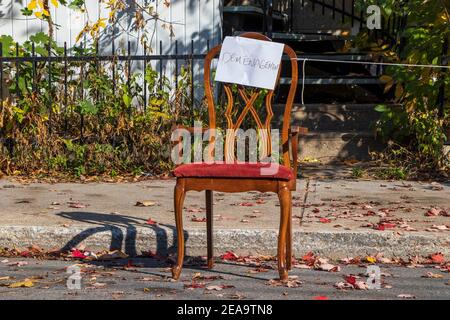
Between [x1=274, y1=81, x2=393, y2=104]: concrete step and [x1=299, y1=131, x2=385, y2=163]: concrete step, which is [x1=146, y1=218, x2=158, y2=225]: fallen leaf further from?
[x1=274, y1=81, x2=393, y2=104]: concrete step

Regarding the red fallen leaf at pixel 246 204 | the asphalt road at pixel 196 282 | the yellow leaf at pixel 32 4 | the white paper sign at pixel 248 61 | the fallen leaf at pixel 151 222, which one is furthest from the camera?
the yellow leaf at pixel 32 4

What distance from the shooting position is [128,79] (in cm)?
964

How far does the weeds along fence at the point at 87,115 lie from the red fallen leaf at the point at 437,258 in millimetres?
3655

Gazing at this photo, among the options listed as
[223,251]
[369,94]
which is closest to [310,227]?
[223,251]

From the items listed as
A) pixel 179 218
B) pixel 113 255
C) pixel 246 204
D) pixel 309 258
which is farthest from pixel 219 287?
pixel 246 204

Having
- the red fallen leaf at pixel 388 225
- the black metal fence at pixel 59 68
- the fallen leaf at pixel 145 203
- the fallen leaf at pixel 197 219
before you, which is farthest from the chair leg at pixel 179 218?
the black metal fence at pixel 59 68

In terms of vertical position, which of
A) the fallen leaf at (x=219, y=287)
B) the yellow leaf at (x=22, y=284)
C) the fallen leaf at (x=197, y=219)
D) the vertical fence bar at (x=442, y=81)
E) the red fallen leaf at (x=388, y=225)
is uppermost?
the vertical fence bar at (x=442, y=81)

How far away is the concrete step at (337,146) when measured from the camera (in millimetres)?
10172

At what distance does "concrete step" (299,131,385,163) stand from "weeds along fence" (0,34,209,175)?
1313mm

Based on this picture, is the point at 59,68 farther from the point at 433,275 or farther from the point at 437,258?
the point at 433,275

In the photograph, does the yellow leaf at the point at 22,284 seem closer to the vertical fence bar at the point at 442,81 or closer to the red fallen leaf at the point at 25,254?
the red fallen leaf at the point at 25,254

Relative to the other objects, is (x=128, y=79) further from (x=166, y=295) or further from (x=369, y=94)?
(x=166, y=295)

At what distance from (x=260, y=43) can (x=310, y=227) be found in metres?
1.46

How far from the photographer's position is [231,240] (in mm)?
6727
